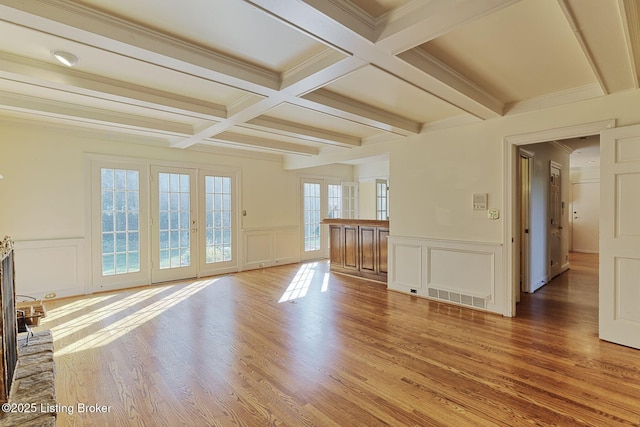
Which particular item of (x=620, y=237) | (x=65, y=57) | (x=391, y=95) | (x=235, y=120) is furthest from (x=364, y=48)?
(x=620, y=237)

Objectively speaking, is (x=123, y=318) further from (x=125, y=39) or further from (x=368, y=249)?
(x=368, y=249)

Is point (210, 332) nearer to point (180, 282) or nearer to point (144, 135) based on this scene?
point (180, 282)

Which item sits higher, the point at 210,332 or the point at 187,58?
the point at 187,58

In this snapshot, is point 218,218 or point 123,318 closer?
point 123,318

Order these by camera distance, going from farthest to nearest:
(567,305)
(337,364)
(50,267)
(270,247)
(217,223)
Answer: (270,247) < (217,223) < (50,267) < (567,305) < (337,364)

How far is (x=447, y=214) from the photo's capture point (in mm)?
4297

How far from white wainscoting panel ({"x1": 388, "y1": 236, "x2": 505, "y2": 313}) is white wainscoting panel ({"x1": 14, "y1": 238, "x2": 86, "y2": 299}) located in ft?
15.7

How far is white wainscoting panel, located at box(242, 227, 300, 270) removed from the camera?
21.9 ft

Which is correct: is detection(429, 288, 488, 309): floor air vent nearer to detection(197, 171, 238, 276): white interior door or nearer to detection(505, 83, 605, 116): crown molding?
detection(505, 83, 605, 116): crown molding

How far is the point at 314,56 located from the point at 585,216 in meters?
9.85

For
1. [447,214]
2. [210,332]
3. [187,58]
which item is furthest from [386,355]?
[187,58]

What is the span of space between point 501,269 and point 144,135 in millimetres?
5575

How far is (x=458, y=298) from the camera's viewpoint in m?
4.17

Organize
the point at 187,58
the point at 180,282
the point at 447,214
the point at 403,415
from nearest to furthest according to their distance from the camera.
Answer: the point at 403,415 → the point at 187,58 → the point at 447,214 → the point at 180,282
